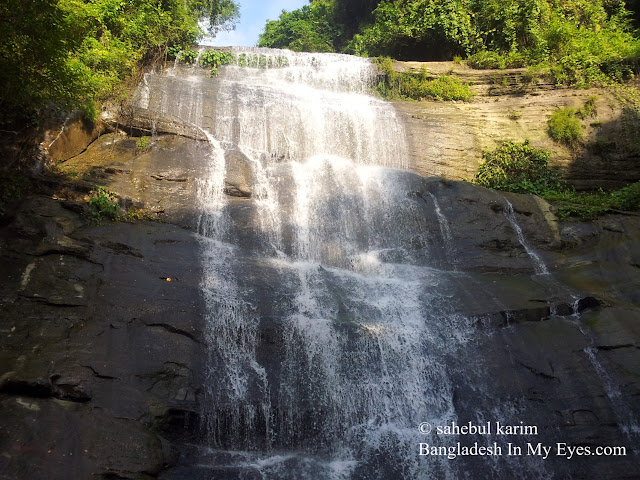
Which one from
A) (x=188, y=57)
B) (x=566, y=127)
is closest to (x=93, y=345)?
(x=188, y=57)

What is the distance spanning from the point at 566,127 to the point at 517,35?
5.80 m

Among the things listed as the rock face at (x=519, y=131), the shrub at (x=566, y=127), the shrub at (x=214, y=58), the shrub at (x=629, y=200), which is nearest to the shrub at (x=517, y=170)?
the rock face at (x=519, y=131)

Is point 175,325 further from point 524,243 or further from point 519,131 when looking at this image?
point 519,131

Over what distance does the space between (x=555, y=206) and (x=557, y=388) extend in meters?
5.67

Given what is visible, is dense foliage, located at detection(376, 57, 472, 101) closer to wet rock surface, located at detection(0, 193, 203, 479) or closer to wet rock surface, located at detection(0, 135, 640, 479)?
wet rock surface, located at detection(0, 135, 640, 479)

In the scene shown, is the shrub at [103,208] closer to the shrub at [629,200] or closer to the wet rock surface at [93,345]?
the wet rock surface at [93,345]

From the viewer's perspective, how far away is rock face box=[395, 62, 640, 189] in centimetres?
1415

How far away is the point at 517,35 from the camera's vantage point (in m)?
18.4

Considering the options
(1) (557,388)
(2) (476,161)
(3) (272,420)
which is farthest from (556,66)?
(3) (272,420)

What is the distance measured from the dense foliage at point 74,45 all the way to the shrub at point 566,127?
41.5ft

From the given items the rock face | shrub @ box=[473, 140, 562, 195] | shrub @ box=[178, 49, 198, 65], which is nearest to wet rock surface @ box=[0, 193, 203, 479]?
shrub @ box=[178, 49, 198, 65]

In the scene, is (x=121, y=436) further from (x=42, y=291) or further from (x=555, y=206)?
(x=555, y=206)

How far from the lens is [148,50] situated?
15164 millimetres

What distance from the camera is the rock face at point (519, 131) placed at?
14148mm
